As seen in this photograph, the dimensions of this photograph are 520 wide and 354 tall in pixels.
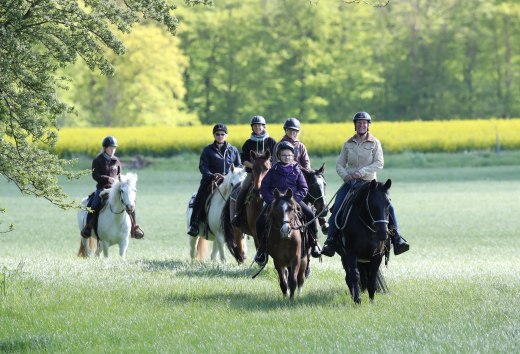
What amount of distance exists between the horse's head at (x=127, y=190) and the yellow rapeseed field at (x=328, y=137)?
52744mm

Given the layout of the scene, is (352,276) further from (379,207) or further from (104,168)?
(104,168)

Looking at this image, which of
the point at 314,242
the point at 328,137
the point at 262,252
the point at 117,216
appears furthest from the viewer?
the point at 328,137

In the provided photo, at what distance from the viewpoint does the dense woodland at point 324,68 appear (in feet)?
317

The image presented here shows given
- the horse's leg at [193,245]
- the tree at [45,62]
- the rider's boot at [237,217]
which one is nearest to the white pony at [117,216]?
the horse's leg at [193,245]

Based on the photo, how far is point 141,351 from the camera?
37.2ft

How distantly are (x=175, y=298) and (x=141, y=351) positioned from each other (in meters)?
3.64

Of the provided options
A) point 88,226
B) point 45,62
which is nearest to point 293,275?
point 45,62

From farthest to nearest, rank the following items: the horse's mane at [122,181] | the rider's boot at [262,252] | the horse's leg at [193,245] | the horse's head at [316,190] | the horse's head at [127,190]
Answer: the horse's leg at [193,245] → the horse's mane at [122,181] → the horse's head at [127,190] → the horse's head at [316,190] → the rider's boot at [262,252]

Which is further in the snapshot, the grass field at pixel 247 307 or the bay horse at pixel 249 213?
the bay horse at pixel 249 213

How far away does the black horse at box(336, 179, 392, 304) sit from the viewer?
1421 cm

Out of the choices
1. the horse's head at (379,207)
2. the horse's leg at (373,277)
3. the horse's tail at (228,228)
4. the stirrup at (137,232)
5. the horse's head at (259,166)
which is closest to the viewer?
the horse's head at (379,207)

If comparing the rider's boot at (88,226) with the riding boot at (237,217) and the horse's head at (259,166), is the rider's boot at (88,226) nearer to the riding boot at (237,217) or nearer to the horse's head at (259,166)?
the riding boot at (237,217)

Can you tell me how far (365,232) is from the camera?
1444 centimetres

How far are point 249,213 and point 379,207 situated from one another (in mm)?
3785
